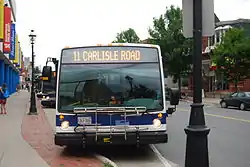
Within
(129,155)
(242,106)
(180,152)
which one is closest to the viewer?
(129,155)

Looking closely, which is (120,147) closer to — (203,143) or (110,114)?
(110,114)

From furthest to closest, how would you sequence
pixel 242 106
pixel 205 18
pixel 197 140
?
pixel 242 106 < pixel 205 18 < pixel 197 140

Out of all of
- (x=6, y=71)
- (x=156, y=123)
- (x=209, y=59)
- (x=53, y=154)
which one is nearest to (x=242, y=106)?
(x=156, y=123)

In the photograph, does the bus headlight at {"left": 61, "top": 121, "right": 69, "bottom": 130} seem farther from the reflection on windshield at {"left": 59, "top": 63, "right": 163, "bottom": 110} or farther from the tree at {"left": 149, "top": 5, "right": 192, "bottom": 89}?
the tree at {"left": 149, "top": 5, "right": 192, "bottom": 89}

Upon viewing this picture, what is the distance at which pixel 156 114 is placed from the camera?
9117mm

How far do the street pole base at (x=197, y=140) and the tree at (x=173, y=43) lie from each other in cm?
4455

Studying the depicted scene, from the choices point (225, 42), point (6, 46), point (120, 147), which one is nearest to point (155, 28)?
point (225, 42)

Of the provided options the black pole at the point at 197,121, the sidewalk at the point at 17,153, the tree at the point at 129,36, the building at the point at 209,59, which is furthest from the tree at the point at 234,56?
the tree at the point at 129,36

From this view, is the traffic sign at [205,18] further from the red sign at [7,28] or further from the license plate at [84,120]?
the red sign at [7,28]

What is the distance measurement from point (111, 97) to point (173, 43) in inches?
1666

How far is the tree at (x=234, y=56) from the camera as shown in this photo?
35.7 meters

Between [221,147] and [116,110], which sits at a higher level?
[116,110]

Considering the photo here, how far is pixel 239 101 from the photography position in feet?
98.0

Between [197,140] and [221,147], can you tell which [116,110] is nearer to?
[197,140]
